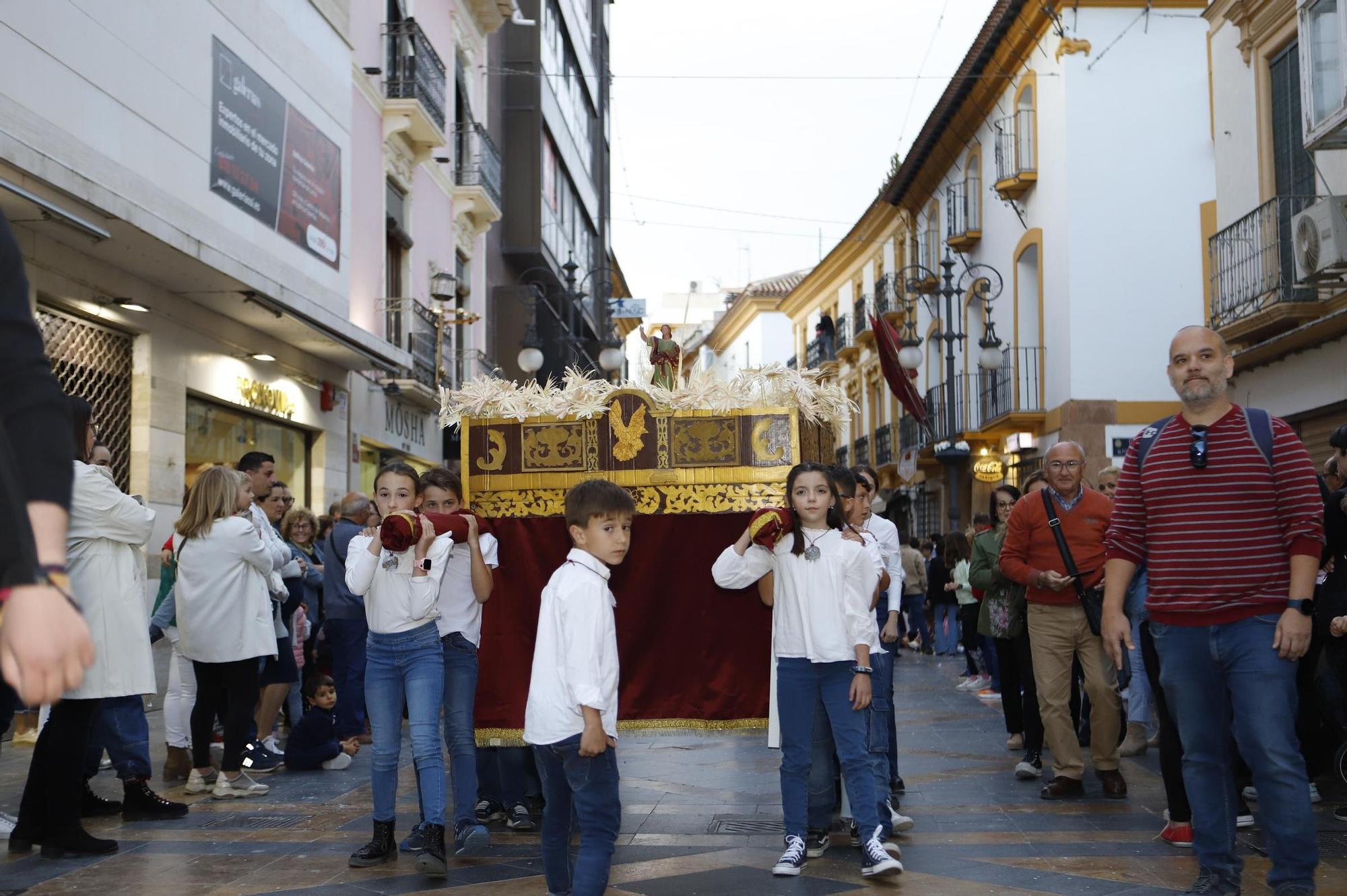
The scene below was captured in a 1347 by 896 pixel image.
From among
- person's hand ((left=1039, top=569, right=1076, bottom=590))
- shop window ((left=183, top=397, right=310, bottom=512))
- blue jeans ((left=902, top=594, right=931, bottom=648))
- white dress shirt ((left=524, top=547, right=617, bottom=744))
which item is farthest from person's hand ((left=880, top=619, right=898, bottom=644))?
blue jeans ((left=902, top=594, right=931, bottom=648))

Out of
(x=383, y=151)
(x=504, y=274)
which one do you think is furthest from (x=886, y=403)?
(x=383, y=151)

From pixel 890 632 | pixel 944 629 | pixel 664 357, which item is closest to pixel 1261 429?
pixel 890 632

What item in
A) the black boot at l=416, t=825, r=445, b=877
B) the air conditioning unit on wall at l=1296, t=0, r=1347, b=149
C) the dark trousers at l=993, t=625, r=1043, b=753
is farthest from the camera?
the air conditioning unit on wall at l=1296, t=0, r=1347, b=149

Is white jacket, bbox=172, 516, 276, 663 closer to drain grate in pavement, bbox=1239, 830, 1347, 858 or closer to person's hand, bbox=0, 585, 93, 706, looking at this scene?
drain grate in pavement, bbox=1239, 830, 1347, 858

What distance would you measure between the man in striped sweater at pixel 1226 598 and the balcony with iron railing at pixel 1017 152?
21779 millimetres

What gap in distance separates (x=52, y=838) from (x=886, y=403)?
36.8 metres

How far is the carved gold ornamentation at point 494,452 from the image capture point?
694 centimetres

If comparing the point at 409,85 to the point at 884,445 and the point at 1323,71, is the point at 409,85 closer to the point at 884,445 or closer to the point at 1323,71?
the point at 1323,71

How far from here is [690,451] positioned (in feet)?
22.1

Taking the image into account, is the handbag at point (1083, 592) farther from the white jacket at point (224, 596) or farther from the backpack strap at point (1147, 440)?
the white jacket at point (224, 596)

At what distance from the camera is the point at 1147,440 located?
5473 mm

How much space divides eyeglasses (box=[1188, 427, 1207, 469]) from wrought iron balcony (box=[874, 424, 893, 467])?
34.6 m

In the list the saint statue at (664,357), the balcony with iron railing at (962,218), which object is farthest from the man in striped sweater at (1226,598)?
the balcony with iron railing at (962,218)

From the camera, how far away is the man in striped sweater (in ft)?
15.8
